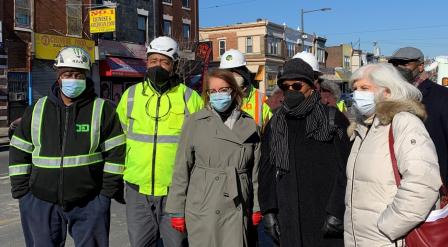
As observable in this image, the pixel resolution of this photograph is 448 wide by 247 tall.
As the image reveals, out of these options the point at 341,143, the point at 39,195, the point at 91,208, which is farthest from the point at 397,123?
the point at 39,195

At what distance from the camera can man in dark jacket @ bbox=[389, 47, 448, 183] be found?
426 centimetres

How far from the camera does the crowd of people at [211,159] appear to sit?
3098mm

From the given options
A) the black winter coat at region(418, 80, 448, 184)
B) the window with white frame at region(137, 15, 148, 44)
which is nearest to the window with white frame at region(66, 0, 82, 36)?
the window with white frame at region(137, 15, 148, 44)

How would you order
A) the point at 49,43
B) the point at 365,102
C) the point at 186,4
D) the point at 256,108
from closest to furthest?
the point at 365,102 → the point at 256,108 → the point at 49,43 → the point at 186,4

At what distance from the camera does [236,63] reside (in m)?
5.04

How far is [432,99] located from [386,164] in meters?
1.87

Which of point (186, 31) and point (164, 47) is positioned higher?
point (186, 31)

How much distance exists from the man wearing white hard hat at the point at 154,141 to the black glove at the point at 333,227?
4.01 feet

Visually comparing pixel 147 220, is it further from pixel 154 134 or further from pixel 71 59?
pixel 71 59

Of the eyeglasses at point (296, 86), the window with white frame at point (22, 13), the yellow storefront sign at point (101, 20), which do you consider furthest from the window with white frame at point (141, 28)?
the eyeglasses at point (296, 86)

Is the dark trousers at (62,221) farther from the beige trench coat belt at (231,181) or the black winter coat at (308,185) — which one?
the black winter coat at (308,185)

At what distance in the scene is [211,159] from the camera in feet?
12.0

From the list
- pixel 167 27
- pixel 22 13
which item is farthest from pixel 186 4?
pixel 22 13

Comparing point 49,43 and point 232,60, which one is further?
point 49,43
